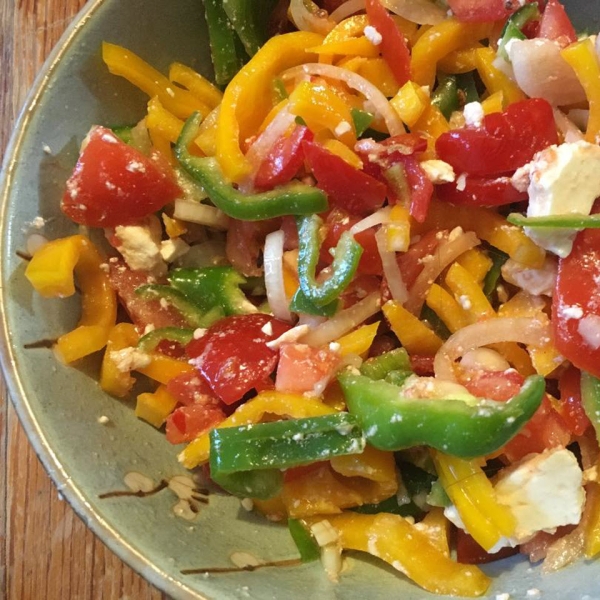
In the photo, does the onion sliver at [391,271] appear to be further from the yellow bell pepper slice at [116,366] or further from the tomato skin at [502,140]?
the yellow bell pepper slice at [116,366]

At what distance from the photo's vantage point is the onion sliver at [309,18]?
173 centimetres

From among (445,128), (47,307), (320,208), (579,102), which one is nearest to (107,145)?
(47,307)

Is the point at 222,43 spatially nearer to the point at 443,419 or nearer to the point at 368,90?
the point at 368,90

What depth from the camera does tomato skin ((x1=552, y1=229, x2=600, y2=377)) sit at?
1426 mm

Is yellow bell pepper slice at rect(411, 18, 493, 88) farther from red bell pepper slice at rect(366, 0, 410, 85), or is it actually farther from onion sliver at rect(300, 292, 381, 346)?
onion sliver at rect(300, 292, 381, 346)

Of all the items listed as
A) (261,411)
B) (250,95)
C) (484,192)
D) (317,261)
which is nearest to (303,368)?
(261,411)

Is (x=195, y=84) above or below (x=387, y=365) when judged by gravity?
above

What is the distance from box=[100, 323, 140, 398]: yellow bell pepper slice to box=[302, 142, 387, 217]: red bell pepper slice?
1.96ft

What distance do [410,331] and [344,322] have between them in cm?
16

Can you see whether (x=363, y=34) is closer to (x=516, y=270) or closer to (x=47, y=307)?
(x=516, y=270)

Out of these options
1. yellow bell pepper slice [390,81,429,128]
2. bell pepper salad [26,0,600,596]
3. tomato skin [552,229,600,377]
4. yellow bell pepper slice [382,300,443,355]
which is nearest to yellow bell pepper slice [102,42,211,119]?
bell pepper salad [26,0,600,596]

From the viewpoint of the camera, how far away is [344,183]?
1.57 meters

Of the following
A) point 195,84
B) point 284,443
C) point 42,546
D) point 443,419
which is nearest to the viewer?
point 443,419

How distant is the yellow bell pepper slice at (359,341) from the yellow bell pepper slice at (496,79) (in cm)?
65
